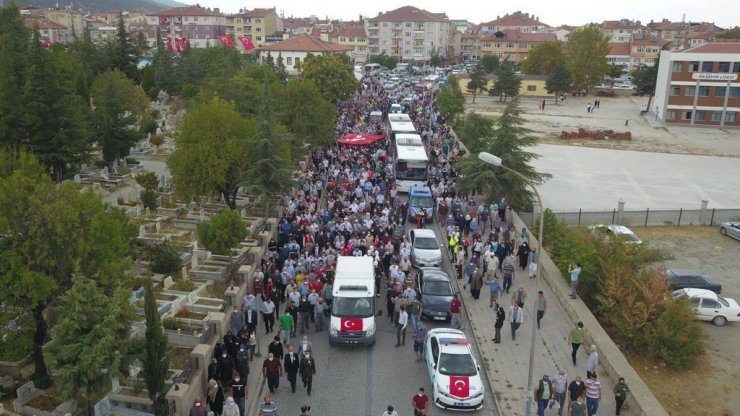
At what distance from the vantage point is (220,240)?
20016 millimetres

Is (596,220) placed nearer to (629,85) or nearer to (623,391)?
(623,391)

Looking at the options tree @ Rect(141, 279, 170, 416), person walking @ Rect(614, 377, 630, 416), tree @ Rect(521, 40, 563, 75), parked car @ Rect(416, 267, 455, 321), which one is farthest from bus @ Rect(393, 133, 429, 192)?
tree @ Rect(521, 40, 563, 75)

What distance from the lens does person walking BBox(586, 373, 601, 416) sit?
1325cm

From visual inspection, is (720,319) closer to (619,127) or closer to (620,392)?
(620,392)

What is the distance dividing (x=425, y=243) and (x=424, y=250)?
0.47 m

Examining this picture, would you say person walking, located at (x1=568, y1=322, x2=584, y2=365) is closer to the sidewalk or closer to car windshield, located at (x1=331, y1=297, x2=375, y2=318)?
the sidewalk

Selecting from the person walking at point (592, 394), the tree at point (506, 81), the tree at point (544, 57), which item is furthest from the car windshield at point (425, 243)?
the tree at point (544, 57)

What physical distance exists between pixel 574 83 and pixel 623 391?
284 ft

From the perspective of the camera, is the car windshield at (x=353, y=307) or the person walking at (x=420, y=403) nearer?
the person walking at (x=420, y=403)

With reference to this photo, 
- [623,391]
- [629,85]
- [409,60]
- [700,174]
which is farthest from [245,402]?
[409,60]

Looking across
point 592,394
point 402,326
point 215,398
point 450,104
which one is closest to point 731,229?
point 592,394

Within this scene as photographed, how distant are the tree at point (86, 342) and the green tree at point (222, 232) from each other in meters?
7.90

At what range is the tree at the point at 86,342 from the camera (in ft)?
37.7

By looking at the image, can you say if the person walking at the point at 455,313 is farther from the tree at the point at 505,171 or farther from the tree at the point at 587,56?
the tree at the point at 587,56
